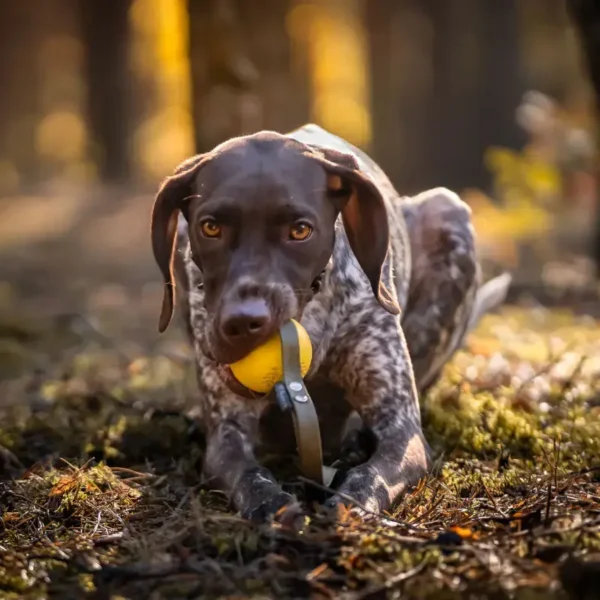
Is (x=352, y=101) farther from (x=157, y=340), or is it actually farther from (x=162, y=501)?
(x=162, y=501)

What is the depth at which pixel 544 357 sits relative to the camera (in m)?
6.10

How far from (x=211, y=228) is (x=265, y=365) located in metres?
0.49

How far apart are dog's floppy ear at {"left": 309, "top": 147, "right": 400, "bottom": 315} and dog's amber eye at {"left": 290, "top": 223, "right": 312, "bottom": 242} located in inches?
9.1

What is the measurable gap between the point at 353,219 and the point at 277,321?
616 mm

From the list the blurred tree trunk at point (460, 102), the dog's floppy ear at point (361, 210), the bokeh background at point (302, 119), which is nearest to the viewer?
the dog's floppy ear at point (361, 210)

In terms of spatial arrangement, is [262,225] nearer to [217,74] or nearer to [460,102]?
[217,74]

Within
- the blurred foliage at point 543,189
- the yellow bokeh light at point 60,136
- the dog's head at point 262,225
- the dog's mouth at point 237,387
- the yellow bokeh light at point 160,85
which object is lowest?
the yellow bokeh light at point 60,136

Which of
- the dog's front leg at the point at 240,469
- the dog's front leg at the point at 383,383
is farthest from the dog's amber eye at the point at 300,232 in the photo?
the dog's front leg at the point at 240,469

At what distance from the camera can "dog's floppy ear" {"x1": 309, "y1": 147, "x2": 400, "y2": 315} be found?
379 centimetres

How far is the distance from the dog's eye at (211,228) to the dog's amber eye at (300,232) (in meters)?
0.24

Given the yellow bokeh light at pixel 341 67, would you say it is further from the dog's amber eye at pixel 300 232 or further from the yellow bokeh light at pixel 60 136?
the dog's amber eye at pixel 300 232

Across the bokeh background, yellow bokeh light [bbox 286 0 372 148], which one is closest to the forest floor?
the bokeh background

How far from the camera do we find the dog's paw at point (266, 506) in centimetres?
328

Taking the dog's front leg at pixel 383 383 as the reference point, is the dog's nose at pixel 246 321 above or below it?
above
